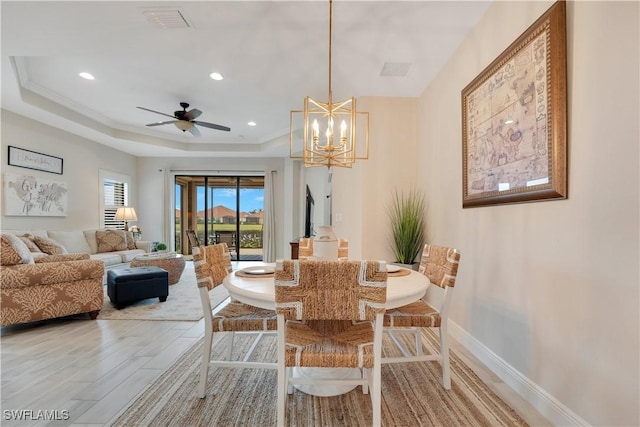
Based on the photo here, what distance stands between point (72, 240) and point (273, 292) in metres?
5.29

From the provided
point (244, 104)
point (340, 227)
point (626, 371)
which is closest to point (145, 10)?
point (244, 104)

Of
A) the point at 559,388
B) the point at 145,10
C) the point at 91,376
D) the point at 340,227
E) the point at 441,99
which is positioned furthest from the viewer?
the point at 340,227

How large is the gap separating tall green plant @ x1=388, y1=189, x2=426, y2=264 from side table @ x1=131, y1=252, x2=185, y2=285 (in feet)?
11.0

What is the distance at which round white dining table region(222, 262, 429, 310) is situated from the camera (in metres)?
1.39

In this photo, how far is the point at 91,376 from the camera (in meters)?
1.99

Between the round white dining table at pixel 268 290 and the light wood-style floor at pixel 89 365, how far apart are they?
899mm

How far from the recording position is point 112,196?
21.1 ft

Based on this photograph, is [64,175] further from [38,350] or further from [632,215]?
[632,215]

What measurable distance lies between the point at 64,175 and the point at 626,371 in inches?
279

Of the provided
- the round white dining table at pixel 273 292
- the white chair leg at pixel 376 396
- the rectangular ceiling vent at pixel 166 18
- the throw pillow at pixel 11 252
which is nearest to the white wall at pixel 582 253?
the round white dining table at pixel 273 292

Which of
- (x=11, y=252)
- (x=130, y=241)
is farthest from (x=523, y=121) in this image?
(x=130, y=241)

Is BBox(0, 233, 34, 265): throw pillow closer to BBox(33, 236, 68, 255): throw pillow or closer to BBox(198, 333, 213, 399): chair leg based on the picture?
BBox(33, 236, 68, 255): throw pillow

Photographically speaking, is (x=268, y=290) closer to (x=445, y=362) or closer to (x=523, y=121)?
(x=445, y=362)

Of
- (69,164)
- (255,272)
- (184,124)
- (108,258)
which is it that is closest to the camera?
(255,272)
